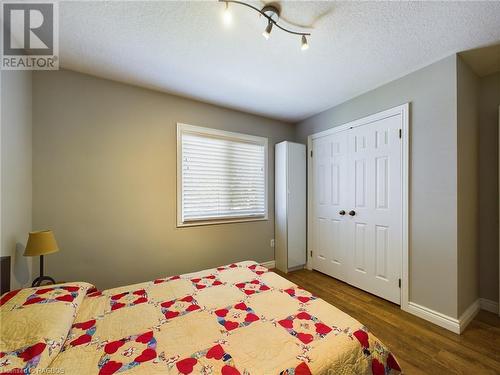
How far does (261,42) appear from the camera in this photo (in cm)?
172

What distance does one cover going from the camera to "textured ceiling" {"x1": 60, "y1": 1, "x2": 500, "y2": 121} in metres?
1.42

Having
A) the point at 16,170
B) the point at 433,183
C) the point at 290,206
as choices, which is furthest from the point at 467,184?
the point at 16,170

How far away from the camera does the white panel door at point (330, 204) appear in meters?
2.84

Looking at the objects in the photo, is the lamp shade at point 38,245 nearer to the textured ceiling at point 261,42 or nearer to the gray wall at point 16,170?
the gray wall at point 16,170

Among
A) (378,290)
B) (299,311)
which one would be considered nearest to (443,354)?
(378,290)

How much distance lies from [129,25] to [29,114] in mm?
1266

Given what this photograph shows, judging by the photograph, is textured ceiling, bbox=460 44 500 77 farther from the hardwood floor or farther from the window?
the hardwood floor

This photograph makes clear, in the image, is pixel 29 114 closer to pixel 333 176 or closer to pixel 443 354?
pixel 333 176

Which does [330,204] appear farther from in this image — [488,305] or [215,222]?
[488,305]

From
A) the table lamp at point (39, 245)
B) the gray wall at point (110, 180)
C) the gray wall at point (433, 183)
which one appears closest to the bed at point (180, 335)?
the table lamp at point (39, 245)

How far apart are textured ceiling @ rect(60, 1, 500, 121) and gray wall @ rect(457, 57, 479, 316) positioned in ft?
1.45

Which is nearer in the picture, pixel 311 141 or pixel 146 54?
pixel 146 54

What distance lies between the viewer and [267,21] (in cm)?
151

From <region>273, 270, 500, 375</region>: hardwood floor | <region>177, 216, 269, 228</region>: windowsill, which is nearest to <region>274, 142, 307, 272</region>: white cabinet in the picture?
<region>177, 216, 269, 228</region>: windowsill
